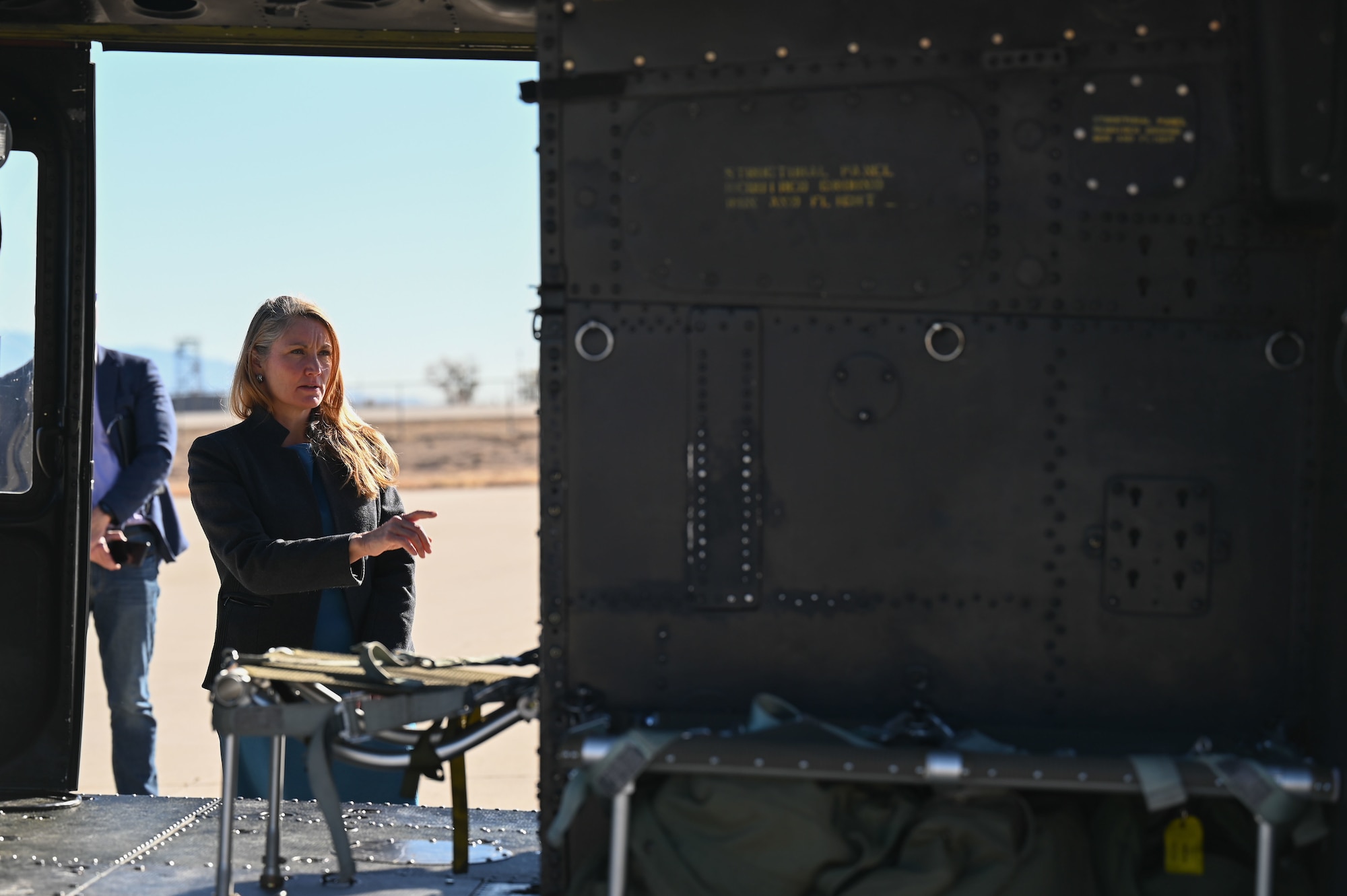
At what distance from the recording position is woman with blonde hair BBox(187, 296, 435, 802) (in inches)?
151

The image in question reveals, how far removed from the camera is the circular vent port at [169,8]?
13.9 feet

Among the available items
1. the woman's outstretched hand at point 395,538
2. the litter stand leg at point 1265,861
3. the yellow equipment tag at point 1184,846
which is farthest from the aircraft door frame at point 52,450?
the litter stand leg at point 1265,861

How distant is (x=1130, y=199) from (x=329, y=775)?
242cm

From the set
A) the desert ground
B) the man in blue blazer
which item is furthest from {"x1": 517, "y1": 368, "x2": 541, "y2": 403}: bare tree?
the man in blue blazer

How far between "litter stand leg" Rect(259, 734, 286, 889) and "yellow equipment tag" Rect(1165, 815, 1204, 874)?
218 centimetres

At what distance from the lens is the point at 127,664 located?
532cm

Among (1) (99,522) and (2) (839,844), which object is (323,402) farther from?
(2) (839,844)

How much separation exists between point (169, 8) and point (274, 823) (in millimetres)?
2837

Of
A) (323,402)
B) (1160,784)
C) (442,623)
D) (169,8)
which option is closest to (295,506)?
(323,402)

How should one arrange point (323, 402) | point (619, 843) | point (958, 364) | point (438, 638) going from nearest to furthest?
1. point (619, 843)
2. point (958, 364)
3. point (323, 402)
4. point (438, 638)

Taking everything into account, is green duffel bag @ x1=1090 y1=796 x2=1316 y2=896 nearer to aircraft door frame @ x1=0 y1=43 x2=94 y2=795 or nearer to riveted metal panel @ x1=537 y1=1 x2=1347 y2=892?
riveted metal panel @ x1=537 y1=1 x2=1347 y2=892

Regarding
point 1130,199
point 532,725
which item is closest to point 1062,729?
point 1130,199

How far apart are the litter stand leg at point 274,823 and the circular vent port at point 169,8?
261cm

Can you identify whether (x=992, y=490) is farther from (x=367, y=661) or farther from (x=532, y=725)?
(x=532, y=725)
